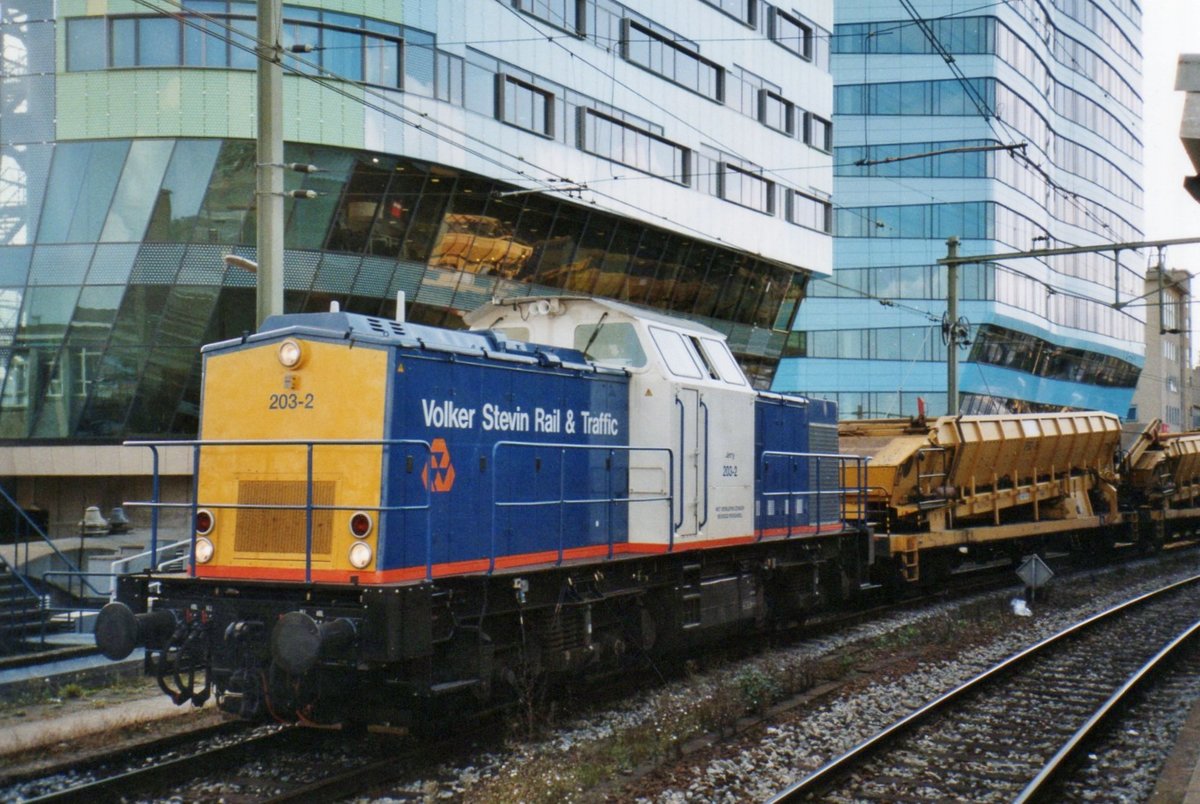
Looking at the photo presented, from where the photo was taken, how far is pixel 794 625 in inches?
581

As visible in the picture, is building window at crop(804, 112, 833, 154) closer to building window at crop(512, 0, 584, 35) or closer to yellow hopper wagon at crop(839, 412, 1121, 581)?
building window at crop(512, 0, 584, 35)

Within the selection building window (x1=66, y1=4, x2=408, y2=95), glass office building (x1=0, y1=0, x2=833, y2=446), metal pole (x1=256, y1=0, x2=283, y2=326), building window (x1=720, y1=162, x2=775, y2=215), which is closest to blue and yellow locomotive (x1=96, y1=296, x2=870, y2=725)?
metal pole (x1=256, y1=0, x2=283, y2=326)

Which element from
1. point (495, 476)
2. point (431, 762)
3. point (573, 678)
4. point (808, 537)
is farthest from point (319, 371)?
point (808, 537)

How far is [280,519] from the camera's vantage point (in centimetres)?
838

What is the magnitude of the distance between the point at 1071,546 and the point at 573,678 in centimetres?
1688

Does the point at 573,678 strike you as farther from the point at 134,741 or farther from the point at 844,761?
the point at 134,741

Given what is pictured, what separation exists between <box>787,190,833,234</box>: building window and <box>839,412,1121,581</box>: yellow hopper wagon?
14.4 metres

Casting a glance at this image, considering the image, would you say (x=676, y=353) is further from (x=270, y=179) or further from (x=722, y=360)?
(x=270, y=179)

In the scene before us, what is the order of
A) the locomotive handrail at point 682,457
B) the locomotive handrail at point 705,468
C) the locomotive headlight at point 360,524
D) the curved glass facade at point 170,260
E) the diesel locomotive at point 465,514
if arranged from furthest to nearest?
the curved glass facade at point 170,260, the locomotive handrail at point 705,468, the locomotive handrail at point 682,457, the locomotive headlight at point 360,524, the diesel locomotive at point 465,514

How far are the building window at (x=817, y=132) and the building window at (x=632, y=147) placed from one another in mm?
7366

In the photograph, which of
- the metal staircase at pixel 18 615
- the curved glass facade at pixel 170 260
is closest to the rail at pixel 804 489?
the metal staircase at pixel 18 615

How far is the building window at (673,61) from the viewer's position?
2880cm

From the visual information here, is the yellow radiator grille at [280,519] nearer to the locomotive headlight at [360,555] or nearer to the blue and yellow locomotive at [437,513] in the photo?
the blue and yellow locomotive at [437,513]

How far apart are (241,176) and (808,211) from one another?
769 inches
